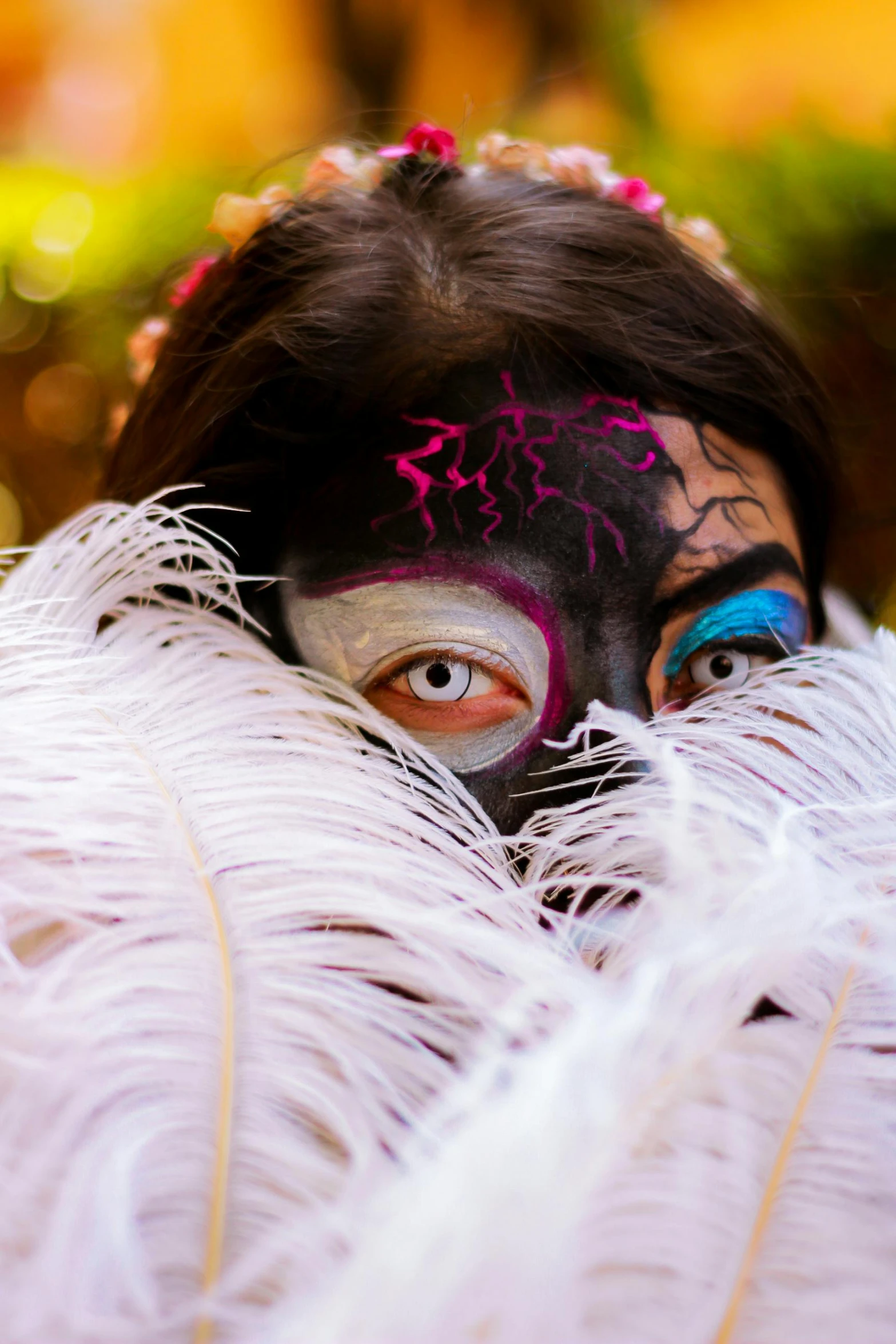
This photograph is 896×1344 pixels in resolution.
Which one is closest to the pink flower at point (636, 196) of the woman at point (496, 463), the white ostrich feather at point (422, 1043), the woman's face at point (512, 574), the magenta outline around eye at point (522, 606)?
the woman at point (496, 463)

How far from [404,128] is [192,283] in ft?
4.63

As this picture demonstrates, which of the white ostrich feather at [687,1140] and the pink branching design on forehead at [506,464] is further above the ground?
the pink branching design on forehead at [506,464]

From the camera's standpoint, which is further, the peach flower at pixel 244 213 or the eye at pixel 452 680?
the peach flower at pixel 244 213

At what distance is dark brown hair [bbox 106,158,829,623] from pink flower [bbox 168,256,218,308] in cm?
6

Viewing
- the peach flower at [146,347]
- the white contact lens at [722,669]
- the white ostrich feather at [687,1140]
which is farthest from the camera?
the peach flower at [146,347]

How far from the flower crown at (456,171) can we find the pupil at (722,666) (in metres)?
0.50

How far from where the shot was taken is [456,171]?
129cm

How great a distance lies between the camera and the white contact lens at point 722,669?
1.13 m

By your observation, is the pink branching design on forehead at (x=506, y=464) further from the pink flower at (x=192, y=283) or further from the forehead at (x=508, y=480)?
the pink flower at (x=192, y=283)

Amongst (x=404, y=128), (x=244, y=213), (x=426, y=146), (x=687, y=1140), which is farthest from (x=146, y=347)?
(x=404, y=128)

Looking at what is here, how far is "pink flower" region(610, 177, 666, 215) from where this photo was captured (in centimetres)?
134

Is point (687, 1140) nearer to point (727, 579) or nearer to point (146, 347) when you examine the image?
point (727, 579)

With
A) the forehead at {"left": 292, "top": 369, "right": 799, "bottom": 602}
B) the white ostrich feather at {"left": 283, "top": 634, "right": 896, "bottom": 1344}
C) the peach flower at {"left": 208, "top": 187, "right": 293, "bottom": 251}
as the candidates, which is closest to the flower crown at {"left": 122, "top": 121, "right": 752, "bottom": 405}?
the peach flower at {"left": 208, "top": 187, "right": 293, "bottom": 251}

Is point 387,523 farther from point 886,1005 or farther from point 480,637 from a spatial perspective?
point 886,1005
